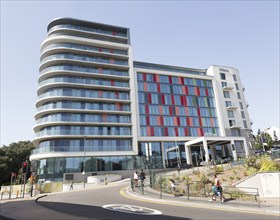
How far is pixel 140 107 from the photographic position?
155 ft

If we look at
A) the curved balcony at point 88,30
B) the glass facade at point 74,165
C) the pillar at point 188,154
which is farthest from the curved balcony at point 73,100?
the curved balcony at point 88,30

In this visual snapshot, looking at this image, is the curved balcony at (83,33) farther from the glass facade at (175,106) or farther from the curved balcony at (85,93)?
the curved balcony at (85,93)

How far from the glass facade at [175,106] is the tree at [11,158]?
103 feet

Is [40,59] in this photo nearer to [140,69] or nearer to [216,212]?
[140,69]

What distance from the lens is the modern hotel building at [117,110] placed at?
39500 millimetres

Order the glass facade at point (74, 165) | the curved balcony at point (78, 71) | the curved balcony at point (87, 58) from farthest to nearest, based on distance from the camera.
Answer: the curved balcony at point (87, 58) → the curved balcony at point (78, 71) → the glass facade at point (74, 165)

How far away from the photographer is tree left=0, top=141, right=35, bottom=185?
48250 mm

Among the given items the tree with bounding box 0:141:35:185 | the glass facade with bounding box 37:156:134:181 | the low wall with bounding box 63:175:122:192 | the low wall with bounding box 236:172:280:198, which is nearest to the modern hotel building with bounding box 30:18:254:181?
the glass facade with bounding box 37:156:134:181

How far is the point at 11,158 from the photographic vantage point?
1984 inches

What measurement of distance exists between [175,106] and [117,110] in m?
14.8

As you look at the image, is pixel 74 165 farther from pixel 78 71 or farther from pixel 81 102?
pixel 78 71

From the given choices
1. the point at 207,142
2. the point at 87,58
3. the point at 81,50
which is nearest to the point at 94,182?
the point at 207,142

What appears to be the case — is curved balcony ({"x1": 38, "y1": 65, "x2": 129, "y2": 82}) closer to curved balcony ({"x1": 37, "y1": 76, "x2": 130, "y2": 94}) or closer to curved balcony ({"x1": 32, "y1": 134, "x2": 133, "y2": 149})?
curved balcony ({"x1": 37, "y1": 76, "x2": 130, "y2": 94})

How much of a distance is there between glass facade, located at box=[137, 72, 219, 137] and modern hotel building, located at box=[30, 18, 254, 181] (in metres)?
0.24
